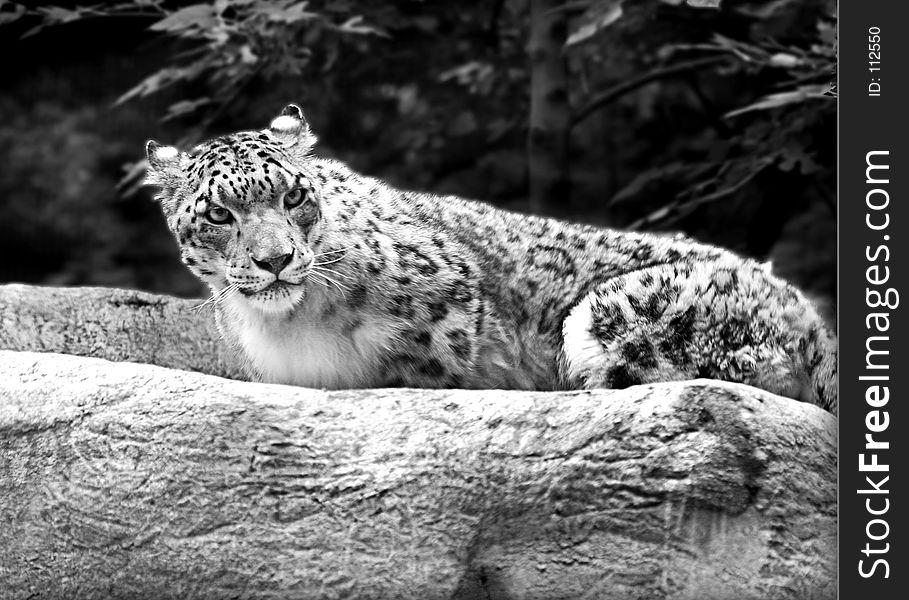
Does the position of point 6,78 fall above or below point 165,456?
above

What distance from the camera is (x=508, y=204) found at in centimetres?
915

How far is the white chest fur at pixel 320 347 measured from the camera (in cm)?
489

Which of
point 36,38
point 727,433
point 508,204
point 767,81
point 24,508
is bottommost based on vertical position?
point 24,508

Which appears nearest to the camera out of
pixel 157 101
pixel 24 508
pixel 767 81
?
pixel 24 508

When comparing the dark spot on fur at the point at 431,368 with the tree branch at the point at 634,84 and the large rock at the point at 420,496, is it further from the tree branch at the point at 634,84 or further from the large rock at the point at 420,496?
the tree branch at the point at 634,84

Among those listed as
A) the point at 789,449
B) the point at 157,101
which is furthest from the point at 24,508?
the point at 157,101

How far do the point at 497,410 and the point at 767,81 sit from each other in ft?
18.0

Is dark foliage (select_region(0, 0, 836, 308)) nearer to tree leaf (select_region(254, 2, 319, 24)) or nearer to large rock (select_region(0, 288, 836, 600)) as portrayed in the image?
tree leaf (select_region(254, 2, 319, 24))

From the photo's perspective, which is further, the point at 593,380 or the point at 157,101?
the point at 157,101

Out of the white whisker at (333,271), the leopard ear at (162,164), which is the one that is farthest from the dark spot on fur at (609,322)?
the leopard ear at (162,164)

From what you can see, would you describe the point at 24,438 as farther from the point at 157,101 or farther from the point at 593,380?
the point at 157,101

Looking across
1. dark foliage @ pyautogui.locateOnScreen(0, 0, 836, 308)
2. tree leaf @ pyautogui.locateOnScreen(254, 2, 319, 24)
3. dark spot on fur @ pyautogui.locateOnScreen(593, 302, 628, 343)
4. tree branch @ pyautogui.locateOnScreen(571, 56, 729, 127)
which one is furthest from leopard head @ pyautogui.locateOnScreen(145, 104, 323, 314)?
tree branch @ pyautogui.locateOnScreen(571, 56, 729, 127)

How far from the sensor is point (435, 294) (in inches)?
203

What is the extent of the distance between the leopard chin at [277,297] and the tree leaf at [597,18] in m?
2.54
